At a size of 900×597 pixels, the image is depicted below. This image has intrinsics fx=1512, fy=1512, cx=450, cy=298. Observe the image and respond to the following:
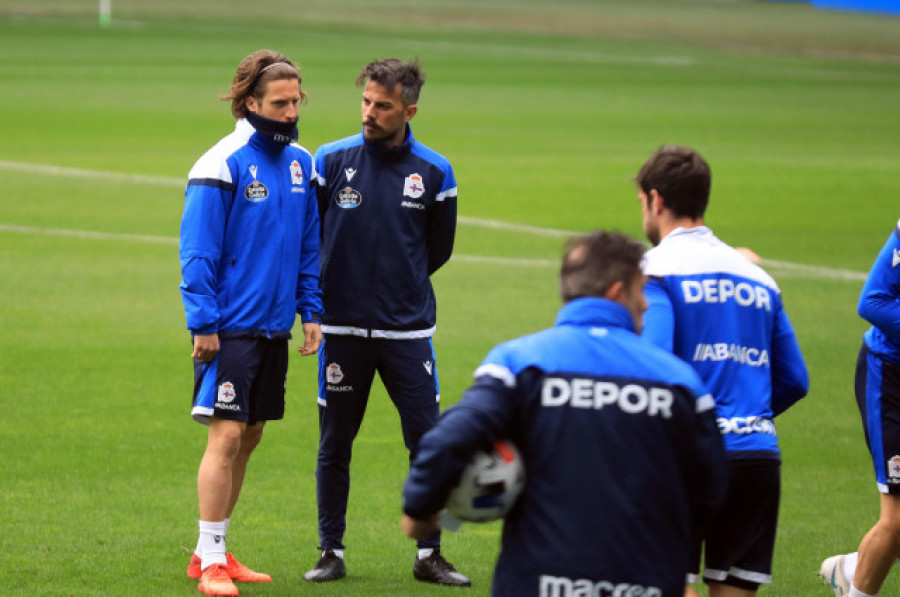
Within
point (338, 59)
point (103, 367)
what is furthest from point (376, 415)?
point (338, 59)

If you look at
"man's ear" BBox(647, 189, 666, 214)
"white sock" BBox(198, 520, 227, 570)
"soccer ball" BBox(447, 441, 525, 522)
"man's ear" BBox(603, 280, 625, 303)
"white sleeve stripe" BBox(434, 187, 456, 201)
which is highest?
"white sleeve stripe" BBox(434, 187, 456, 201)

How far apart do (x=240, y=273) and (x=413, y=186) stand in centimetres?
103

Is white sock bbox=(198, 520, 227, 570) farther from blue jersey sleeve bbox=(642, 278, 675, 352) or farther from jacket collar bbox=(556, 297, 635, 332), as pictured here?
jacket collar bbox=(556, 297, 635, 332)

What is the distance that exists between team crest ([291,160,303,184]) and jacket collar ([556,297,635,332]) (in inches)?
120

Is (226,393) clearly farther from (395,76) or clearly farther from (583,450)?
(583,450)

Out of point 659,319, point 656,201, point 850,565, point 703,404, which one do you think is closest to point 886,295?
point 850,565

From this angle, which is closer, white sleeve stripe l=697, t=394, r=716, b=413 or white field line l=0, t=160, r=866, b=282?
white sleeve stripe l=697, t=394, r=716, b=413

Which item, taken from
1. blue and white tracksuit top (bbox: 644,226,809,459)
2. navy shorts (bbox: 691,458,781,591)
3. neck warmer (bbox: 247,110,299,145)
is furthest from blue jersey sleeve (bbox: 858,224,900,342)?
neck warmer (bbox: 247,110,299,145)

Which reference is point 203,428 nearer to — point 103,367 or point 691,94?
point 103,367

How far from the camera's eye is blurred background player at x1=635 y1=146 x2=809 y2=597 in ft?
17.3

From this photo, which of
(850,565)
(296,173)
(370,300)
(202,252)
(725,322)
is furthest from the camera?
(370,300)

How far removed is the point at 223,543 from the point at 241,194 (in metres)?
1.58

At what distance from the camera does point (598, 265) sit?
4.22 metres

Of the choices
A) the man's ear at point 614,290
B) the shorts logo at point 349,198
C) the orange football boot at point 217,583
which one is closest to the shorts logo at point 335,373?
the shorts logo at point 349,198
